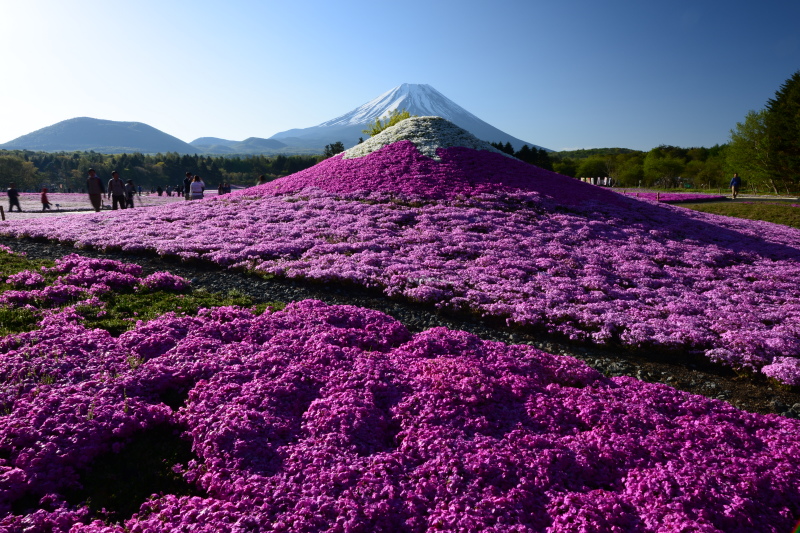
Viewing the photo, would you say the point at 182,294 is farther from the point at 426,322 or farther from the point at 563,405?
the point at 563,405

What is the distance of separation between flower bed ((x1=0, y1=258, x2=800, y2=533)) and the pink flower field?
33 millimetres

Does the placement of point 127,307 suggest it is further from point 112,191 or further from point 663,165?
point 663,165

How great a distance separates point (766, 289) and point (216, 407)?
19.3 meters

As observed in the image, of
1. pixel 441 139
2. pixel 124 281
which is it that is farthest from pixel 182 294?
pixel 441 139

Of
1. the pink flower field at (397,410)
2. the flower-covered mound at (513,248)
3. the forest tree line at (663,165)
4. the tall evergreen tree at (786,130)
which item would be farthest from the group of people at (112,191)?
the tall evergreen tree at (786,130)

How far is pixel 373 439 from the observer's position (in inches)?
267

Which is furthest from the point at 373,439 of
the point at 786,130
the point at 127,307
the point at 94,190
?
the point at 786,130

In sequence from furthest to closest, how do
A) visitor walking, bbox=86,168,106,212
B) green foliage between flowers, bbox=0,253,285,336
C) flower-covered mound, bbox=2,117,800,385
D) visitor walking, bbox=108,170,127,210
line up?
visitor walking, bbox=108,170,127,210 → visitor walking, bbox=86,168,106,212 → flower-covered mound, bbox=2,117,800,385 → green foliage between flowers, bbox=0,253,285,336

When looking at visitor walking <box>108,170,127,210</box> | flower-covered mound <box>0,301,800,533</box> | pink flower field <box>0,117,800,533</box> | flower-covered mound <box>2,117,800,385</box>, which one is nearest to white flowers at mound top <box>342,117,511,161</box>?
flower-covered mound <box>2,117,800,385</box>

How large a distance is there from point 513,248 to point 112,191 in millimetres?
32032

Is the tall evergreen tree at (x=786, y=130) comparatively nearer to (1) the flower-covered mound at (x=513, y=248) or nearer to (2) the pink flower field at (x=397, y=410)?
(1) the flower-covered mound at (x=513, y=248)

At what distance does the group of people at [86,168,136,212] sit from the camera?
3222cm

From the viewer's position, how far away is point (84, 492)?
→ 19.3 ft

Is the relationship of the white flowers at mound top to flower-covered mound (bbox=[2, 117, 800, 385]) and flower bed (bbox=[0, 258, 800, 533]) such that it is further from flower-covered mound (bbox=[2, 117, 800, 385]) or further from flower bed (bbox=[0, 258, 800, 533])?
flower bed (bbox=[0, 258, 800, 533])
